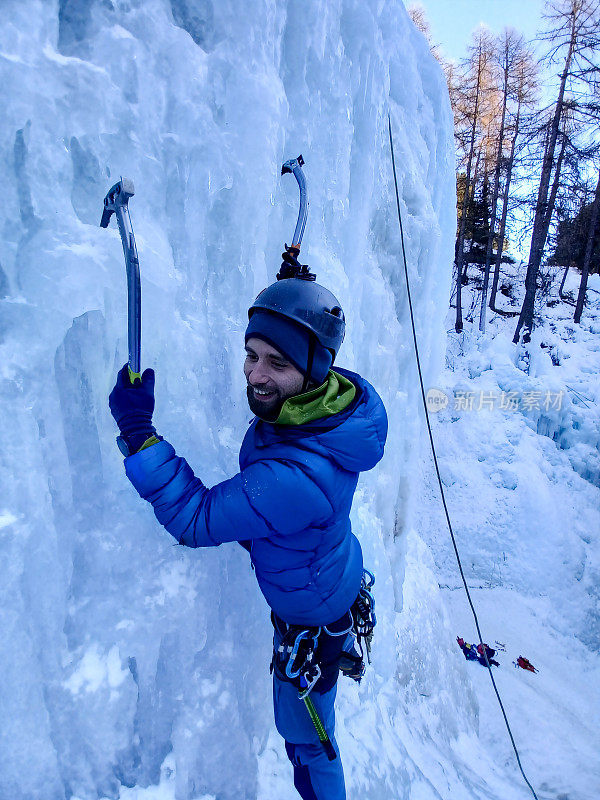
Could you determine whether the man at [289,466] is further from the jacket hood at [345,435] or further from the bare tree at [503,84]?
the bare tree at [503,84]

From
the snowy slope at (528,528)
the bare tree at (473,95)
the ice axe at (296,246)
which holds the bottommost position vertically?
the snowy slope at (528,528)

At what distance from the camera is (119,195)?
1257 mm

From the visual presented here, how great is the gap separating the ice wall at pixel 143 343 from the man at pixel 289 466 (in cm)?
35

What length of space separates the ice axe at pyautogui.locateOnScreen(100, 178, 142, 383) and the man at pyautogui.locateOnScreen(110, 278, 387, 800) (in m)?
0.06

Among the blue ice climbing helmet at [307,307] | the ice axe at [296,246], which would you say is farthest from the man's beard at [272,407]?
the ice axe at [296,246]

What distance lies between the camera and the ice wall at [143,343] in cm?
142

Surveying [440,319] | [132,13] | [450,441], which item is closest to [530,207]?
[450,441]

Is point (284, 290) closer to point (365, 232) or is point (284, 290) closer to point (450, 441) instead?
point (365, 232)

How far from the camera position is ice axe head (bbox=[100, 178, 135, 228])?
122cm

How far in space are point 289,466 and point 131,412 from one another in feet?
1.45

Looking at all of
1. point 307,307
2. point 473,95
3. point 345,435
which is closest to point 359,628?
point 345,435

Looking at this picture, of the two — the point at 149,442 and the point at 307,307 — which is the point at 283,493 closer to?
the point at 149,442

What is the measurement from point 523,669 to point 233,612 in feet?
16.6

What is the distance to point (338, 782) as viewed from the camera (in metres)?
1.78
